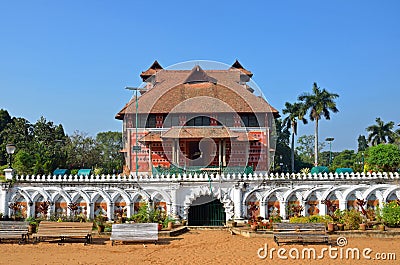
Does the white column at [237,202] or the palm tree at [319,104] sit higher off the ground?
the palm tree at [319,104]

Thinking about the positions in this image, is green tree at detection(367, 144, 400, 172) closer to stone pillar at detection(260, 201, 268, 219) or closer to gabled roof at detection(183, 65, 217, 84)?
stone pillar at detection(260, 201, 268, 219)

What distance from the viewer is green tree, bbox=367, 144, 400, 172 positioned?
31.8 metres

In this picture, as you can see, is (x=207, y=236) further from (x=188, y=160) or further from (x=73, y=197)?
(x=188, y=160)

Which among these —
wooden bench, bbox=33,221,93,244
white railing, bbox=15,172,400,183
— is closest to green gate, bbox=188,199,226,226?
white railing, bbox=15,172,400,183

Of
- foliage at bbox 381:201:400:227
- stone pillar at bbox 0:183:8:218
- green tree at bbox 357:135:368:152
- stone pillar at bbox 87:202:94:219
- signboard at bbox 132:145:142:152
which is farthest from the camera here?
green tree at bbox 357:135:368:152

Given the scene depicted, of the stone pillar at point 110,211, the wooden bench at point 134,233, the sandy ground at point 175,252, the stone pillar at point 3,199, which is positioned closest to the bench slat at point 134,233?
the wooden bench at point 134,233

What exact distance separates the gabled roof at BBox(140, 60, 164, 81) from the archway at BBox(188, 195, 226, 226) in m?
22.1

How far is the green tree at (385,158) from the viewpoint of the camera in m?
31.8

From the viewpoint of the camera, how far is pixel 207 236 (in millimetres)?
19203

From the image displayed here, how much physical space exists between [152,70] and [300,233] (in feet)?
105

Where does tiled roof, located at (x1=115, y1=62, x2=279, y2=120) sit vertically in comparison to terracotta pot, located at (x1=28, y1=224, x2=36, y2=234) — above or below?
above

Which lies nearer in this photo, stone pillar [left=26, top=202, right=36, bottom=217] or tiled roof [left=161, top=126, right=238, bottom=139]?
stone pillar [left=26, top=202, right=36, bottom=217]

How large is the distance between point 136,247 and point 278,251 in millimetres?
4669

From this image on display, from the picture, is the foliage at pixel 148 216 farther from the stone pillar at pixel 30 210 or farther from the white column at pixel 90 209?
the stone pillar at pixel 30 210
